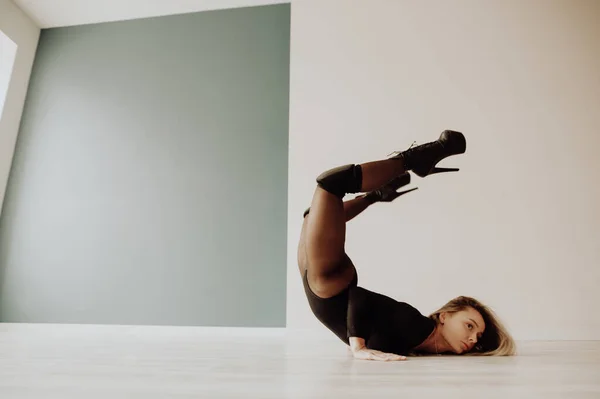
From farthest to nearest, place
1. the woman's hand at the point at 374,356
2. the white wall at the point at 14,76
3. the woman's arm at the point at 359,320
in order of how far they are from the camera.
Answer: the white wall at the point at 14,76
the woman's arm at the point at 359,320
the woman's hand at the point at 374,356

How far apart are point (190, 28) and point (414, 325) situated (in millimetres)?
3298

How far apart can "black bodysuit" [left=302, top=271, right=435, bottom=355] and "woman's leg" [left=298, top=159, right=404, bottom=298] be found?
0.07m

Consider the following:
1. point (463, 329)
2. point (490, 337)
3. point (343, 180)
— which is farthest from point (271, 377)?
point (490, 337)

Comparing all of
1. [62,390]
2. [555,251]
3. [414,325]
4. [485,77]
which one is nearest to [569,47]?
[485,77]

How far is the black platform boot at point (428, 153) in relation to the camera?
1653 millimetres

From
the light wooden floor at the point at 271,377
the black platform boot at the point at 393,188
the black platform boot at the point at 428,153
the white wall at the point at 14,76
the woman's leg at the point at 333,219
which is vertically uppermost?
the white wall at the point at 14,76

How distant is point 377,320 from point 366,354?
0.52ft

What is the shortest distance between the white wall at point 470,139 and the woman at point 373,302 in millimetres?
1263

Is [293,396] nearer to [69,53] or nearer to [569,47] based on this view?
[569,47]

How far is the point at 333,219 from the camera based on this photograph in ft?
5.13

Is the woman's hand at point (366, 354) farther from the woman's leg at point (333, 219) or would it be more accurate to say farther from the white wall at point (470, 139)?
the white wall at point (470, 139)

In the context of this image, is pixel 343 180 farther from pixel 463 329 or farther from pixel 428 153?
pixel 463 329

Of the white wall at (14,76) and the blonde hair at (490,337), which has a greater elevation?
the white wall at (14,76)

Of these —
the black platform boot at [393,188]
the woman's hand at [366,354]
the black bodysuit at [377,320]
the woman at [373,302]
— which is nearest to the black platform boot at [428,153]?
the woman at [373,302]
